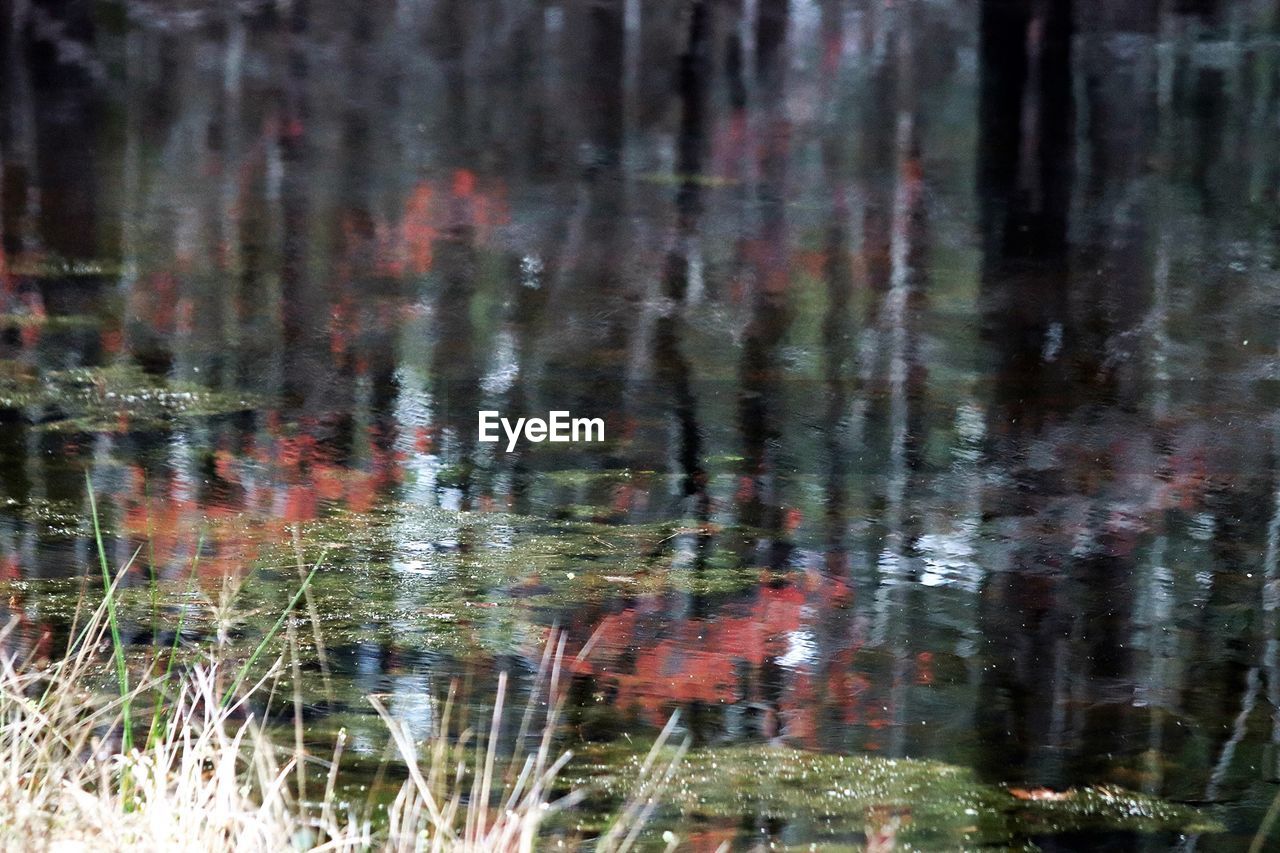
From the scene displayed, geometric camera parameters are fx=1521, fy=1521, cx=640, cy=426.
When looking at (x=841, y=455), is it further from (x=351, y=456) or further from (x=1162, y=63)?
(x=1162, y=63)

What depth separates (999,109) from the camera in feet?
34.0

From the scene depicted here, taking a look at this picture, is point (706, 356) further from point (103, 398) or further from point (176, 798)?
point (176, 798)

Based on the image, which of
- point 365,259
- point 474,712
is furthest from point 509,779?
point 365,259

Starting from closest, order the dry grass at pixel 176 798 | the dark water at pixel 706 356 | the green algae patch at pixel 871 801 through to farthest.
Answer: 1. the dry grass at pixel 176 798
2. the green algae patch at pixel 871 801
3. the dark water at pixel 706 356

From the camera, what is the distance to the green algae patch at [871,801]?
2.85 meters

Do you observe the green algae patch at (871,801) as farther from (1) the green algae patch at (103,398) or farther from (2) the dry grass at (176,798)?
(1) the green algae patch at (103,398)

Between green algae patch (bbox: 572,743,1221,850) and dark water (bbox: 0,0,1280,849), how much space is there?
54 mm

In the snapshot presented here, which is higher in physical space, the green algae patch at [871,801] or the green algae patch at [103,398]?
the green algae patch at [103,398]
